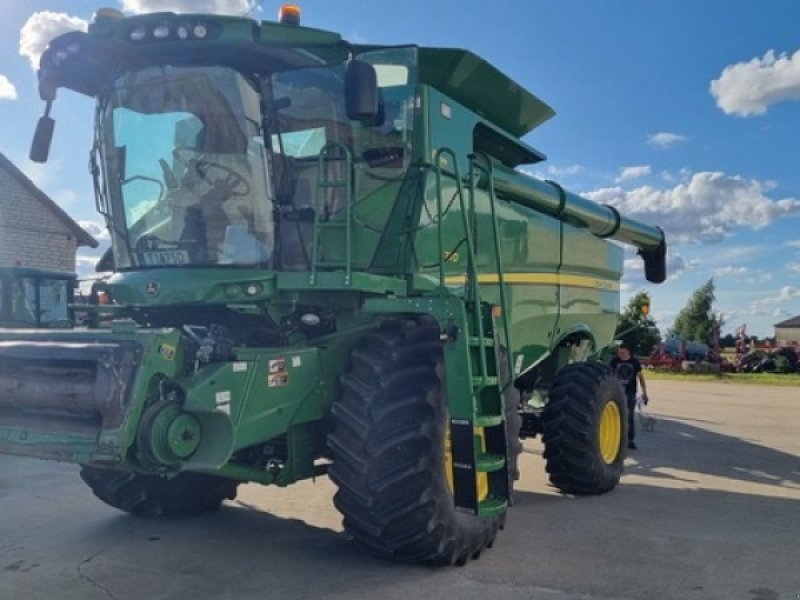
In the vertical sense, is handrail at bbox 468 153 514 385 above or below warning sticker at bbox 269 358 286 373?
above

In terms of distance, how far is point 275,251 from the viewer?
484cm

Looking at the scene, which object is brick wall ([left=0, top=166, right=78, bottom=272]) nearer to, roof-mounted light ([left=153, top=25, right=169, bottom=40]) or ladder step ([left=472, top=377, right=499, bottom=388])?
roof-mounted light ([left=153, top=25, right=169, bottom=40])

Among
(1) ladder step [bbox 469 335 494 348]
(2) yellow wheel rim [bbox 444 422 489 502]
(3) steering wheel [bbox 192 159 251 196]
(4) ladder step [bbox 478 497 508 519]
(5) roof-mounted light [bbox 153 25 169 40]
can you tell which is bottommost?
(4) ladder step [bbox 478 497 508 519]

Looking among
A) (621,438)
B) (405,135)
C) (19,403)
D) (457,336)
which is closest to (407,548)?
(457,336)

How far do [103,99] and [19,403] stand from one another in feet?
6.55

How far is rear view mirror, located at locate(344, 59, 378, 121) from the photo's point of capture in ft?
14.1

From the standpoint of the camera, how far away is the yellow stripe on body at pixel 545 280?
18.9 ft

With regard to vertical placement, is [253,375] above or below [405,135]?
below

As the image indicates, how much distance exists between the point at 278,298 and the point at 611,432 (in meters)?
4.30

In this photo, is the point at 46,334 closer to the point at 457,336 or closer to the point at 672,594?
the point at 457,336

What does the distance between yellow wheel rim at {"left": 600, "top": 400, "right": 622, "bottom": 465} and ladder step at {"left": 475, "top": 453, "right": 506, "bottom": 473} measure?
3028 millimetres

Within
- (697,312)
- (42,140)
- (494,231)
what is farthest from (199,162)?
(697,312)

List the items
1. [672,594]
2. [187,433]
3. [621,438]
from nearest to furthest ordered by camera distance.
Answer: [187,433] → [672,594] → [621,438]

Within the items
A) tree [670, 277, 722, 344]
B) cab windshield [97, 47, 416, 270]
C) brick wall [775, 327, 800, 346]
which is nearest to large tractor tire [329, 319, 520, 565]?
cab windshield [97, 47, 416, 270]
